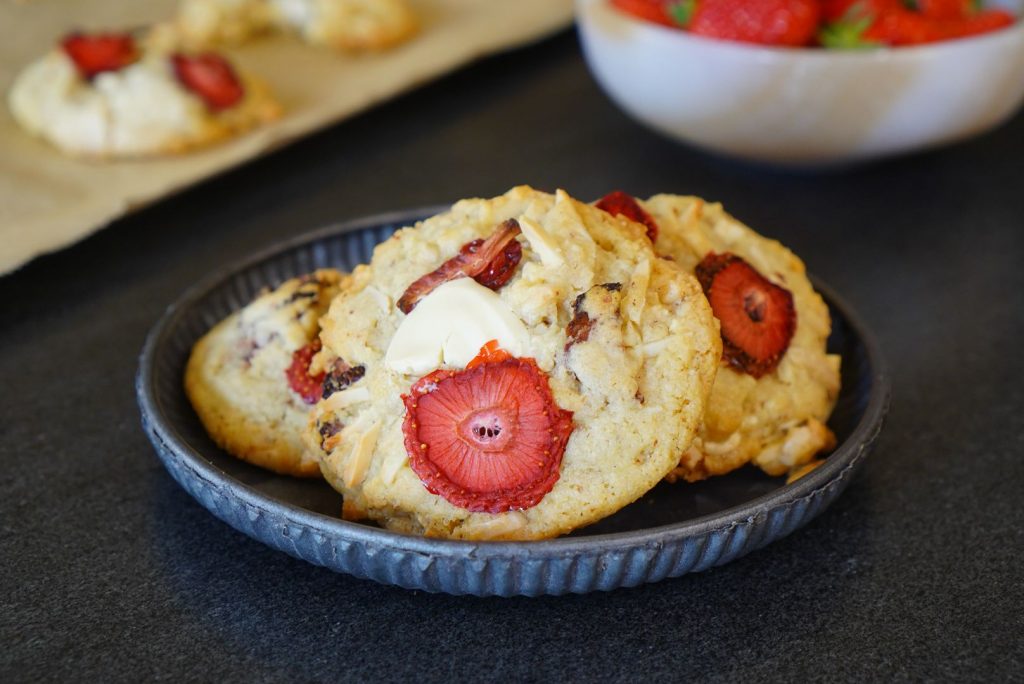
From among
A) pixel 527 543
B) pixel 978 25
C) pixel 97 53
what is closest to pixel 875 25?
pixel 978 25

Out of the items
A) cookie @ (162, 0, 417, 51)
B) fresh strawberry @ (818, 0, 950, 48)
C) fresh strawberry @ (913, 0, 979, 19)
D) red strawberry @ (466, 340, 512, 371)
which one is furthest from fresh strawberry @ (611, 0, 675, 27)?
red strawberry @ (466, 340, 512, 371)

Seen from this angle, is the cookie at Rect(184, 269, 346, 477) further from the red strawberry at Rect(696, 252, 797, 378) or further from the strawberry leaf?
the strawberry leaf

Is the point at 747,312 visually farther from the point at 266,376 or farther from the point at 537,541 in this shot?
the point at 266,376

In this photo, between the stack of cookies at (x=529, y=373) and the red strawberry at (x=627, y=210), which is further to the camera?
the red strawberry at (x=627, y=210)

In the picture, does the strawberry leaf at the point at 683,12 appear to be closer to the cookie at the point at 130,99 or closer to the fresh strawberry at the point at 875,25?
the fresh strawberry at the point at 875,25

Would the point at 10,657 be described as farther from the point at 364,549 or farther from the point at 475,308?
the point at 475,308

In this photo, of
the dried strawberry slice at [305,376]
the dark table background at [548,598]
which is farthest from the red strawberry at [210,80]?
the dried strawberry slice at [305,376]
